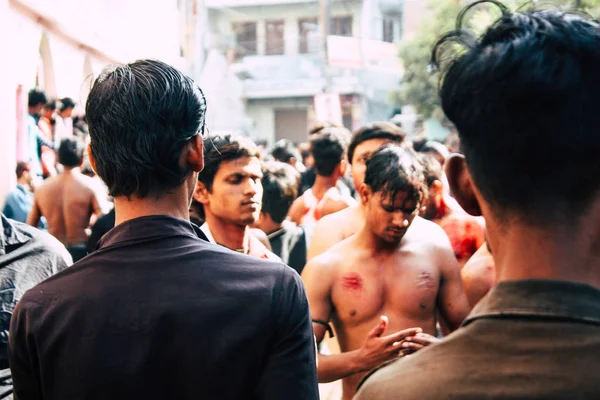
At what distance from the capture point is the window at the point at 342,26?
3975 cm

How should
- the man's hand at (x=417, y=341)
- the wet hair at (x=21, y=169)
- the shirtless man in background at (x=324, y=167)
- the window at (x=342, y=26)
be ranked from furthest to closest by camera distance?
1. the window at (x=342, y=26)
2. the wet hair at (x=21, y=169)
3. the shirtless man in background at (x=324, y=167)
4. the man's hand at (x=417, y=341)

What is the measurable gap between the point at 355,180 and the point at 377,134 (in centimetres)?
38

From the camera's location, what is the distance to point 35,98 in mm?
12117

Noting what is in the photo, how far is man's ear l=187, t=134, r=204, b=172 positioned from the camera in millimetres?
2092

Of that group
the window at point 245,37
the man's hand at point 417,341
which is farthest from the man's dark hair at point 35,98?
the window at point 245,37

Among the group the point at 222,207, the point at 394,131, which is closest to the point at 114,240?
the point at 222,207

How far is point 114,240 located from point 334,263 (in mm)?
1996

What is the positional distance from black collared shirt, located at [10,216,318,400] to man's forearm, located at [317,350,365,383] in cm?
134

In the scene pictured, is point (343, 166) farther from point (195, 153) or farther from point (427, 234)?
point (195, 153)

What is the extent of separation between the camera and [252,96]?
38.7 m

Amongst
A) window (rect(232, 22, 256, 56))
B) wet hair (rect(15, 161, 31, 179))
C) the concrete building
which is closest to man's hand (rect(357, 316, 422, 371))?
wet hair (rect(15, 161, 31, 179))

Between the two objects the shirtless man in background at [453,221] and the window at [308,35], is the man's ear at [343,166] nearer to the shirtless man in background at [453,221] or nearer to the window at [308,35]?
the shirtless man in background at [453,221]

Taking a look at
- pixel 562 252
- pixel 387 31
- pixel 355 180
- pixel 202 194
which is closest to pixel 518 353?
pixel 562 252

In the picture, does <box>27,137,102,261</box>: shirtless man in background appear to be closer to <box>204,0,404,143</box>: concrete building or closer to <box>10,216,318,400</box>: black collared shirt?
<box>10,216,318,400</box>: black collared shirt
